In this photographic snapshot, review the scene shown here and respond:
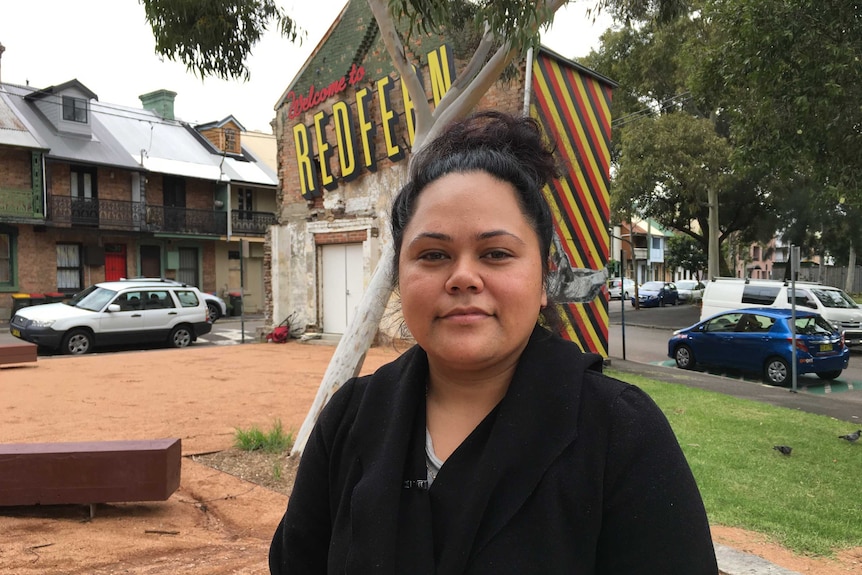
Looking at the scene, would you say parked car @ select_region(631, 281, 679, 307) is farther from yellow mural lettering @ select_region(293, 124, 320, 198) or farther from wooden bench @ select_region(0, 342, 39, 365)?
wooden bench @ select_region(0, 342, 39, 365)

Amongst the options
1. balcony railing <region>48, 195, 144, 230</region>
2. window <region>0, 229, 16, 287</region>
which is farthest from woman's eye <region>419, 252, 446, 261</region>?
window <region>0, 229, 16, 287</region>

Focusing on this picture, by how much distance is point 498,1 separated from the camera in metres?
4.68

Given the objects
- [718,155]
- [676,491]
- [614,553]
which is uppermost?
[718,155]

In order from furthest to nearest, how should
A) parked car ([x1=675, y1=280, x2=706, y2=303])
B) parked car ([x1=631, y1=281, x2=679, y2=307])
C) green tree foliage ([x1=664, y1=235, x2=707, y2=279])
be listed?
1. green tree foliage ([x1=664, y1=235, x2=707, y2=279])
2. parked car ([x1=675, y1=280, x2=706, y2=303])
3. parked car ([x1=631, y1=281, x2=679, y2=307])

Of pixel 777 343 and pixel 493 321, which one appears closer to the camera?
pixel 493 321

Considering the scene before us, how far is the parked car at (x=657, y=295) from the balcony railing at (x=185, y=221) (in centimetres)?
2164

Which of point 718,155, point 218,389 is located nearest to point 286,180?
point 218,389

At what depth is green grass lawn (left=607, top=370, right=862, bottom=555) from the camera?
4.81 metres

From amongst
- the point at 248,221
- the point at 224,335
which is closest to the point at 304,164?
the point at 224,335

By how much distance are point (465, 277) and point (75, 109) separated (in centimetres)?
2964

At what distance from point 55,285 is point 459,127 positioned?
92.0ft

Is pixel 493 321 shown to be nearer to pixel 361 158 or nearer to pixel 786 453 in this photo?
pixel 786 453

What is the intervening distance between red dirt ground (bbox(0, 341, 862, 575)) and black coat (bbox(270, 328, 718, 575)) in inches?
93.0

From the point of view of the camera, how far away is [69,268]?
26500mm
